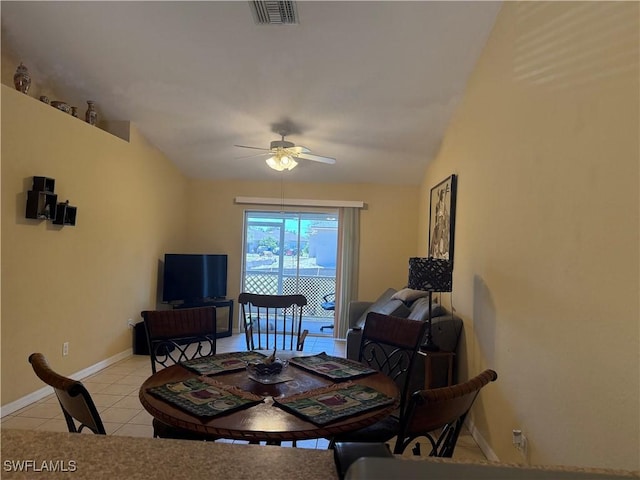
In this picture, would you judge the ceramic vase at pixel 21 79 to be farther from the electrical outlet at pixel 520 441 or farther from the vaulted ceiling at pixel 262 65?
the electrical outlet at pixel 520 441

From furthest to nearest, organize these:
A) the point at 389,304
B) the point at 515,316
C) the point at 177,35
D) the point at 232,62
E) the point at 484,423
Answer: the point at 389,304 → the point at 232,62 → the point at 177,35 → the point at 484,423 → the point at 515,316

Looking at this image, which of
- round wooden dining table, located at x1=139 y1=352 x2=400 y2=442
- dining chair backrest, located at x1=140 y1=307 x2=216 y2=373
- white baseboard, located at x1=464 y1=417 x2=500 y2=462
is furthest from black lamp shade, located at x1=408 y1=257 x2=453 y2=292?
dining chair backrest, located at x1=140 y1=307 x2=216 y2=373

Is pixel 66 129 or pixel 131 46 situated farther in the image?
pixel 66 129

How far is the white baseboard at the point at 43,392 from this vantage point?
10.1 ft

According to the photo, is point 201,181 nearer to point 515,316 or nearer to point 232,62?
point 232,62

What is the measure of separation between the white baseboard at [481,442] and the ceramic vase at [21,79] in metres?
4.48

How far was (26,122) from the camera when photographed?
319cm

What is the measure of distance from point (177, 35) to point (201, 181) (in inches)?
130

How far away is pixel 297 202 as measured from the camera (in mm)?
6125

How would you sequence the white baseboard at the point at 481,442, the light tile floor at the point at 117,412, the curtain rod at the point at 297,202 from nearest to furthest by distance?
the white baseboard at the point at 481,442 → the light tile floor at the point at 117,412 → the curtain rod at the point at 297,202

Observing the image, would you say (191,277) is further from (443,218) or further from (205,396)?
(205,396)

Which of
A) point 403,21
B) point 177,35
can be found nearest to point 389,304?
point 403,21

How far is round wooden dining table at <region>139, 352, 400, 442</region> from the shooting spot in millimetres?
1304

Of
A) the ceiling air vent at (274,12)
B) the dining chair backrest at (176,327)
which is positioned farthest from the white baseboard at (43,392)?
the ceiling air vent at (274,12)
